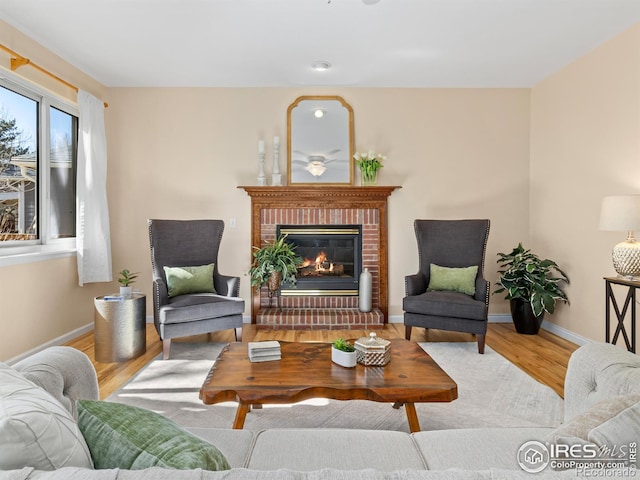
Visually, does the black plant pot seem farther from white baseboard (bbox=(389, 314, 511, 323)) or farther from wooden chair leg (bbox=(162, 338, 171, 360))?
wooden chair leg (bbox=(162, 338, 171, 360))

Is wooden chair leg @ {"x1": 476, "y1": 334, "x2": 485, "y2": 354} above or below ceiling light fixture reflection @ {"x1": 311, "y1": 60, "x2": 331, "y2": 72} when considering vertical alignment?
below

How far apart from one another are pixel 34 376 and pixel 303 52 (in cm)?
340

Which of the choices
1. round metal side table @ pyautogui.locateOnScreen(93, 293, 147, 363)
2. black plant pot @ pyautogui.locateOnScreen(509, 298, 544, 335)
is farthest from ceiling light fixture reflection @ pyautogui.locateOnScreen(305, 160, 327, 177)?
black plant pot @ pyautogui.locateOnScreen(509, 298, 544, 335)

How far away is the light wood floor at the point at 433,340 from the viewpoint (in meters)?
3.07

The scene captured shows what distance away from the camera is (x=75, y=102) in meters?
4.16

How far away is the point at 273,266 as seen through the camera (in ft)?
14.6

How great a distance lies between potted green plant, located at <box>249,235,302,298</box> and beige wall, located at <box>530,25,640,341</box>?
271 centimetres

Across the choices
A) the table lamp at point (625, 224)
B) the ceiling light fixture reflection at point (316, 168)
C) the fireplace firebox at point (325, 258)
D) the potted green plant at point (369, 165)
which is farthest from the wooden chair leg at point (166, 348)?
the table lamp at point (625, 224)

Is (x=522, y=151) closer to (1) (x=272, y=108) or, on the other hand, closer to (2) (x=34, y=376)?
(1) (x=272, y=108)

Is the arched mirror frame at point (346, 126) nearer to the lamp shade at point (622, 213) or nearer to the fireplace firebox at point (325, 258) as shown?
the fireplace firebox at point (325, 258)

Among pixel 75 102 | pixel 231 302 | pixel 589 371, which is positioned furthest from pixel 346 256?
pixel 589 371

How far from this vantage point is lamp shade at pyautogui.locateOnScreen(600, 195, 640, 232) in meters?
2.97

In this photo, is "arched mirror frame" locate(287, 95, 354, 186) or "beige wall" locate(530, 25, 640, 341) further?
"arched mirror frame" locate(287, 95, 354, 186)

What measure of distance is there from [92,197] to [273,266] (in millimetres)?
1862
